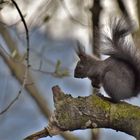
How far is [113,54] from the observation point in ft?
6.45

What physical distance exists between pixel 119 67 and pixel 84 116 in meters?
0.27

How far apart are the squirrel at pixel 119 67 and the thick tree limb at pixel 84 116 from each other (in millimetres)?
122

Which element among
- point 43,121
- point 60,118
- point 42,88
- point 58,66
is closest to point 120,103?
point 60,118

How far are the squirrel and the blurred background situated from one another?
0.44m

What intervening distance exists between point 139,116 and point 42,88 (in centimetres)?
178

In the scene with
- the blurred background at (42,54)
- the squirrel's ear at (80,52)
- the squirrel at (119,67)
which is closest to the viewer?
the squirrel at (119,67)

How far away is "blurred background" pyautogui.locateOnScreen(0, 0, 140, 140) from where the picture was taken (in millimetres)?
2732

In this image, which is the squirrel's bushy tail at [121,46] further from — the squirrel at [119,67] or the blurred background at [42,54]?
the blurred background at [42,54]

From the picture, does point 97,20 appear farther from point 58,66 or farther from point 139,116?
point 139,116

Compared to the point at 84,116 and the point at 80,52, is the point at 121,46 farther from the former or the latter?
the point at 84,116

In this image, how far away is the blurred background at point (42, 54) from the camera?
2732 mm

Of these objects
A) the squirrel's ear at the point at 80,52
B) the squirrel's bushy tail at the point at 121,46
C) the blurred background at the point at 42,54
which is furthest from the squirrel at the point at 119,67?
the blurred background at the point at 42,54

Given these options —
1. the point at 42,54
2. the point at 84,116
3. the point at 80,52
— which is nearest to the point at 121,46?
the point at 80,52

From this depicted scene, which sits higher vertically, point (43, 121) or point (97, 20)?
point (97, 20)
